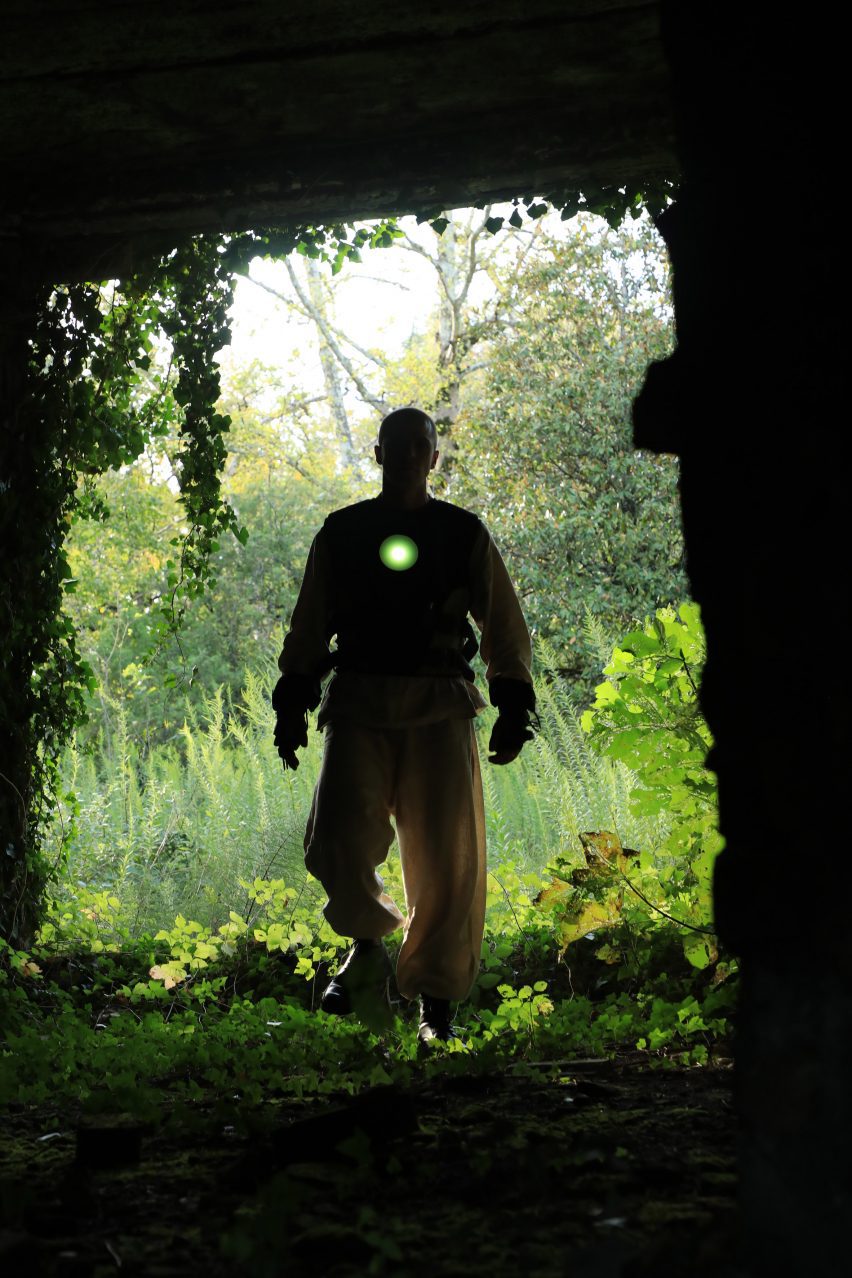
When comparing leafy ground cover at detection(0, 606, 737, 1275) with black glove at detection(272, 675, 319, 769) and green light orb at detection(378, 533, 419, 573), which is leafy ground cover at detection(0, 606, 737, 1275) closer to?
green light orb at detection(378, 533, 419, 573)

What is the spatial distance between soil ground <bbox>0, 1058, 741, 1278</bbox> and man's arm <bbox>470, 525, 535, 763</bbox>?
1549 millimetres

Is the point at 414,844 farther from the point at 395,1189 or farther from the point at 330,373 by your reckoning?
the point at 330,373

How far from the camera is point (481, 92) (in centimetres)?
443

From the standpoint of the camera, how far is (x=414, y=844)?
4.23 meters

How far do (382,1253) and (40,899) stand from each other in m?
4.14

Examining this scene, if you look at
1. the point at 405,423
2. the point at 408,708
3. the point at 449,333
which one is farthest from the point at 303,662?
the point at 449,333

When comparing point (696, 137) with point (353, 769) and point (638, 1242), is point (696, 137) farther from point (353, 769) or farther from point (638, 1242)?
point (353, 769)

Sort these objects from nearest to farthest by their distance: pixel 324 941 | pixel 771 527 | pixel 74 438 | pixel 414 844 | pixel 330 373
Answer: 1. pixel 771 527
2. pixel 414 844
3. pixel 74 438
4. pixel 324 941
5. pixel 330 373

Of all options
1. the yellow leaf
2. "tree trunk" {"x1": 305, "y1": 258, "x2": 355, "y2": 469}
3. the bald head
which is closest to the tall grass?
the yellow leaf

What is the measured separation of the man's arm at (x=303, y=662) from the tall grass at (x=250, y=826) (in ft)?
5.92

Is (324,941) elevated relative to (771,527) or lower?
lower

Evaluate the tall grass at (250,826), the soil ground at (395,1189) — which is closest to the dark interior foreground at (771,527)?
the soil ground at (395,1189)

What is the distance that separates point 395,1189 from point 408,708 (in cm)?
213

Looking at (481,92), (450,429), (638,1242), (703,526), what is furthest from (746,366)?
(450,429)
